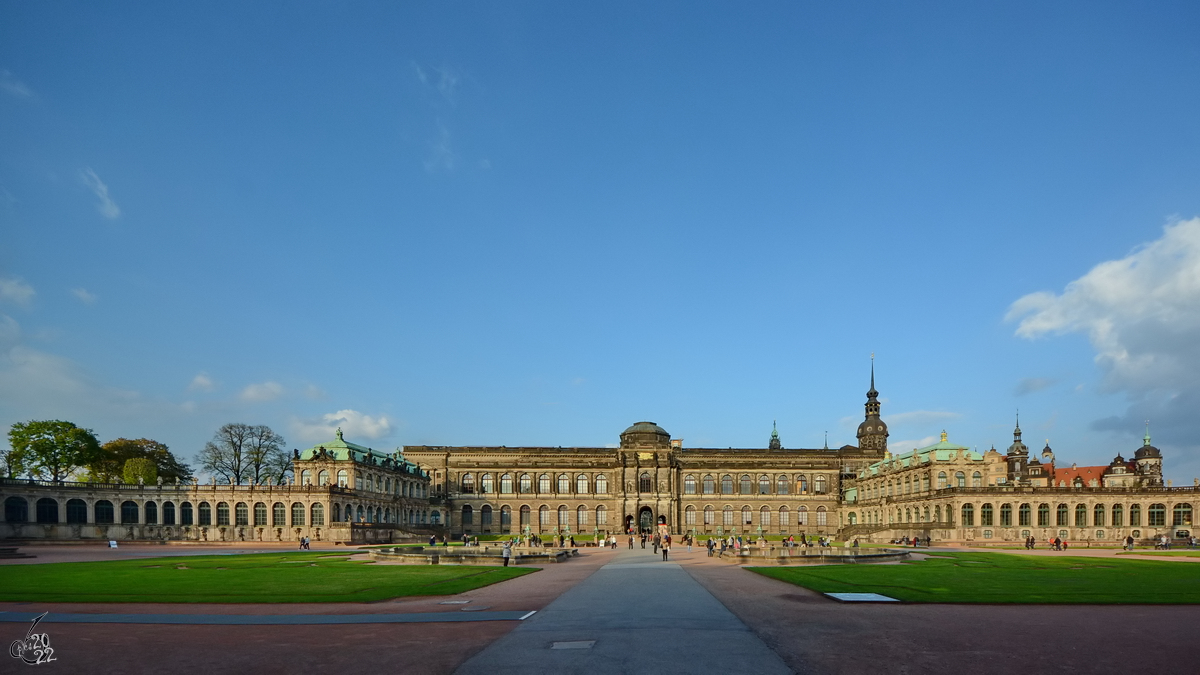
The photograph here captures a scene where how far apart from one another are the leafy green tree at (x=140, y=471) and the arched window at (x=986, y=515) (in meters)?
105

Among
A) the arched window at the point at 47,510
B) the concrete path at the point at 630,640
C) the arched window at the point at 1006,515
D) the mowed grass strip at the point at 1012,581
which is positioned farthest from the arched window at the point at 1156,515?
the arched window at the point at 47,510

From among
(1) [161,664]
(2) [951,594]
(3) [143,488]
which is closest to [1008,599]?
(2) [951,594]

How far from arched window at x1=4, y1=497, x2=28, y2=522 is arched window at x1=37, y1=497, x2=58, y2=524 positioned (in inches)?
43.4

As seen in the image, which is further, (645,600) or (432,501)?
(432,501)

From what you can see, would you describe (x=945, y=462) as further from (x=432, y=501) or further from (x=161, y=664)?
(x=161, y=664)

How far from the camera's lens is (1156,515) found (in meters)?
95.7

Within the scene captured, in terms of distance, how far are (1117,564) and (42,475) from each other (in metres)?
109

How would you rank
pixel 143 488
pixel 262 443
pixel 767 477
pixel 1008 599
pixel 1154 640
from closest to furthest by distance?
pixel 1154 640 → pixel 1008 599 → pixel 143 488 → pixel 262 443 → pixel 767 477

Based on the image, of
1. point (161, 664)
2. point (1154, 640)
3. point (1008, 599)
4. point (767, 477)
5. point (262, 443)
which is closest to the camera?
point (161, 664)

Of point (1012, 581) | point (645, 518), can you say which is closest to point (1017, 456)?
point (645, 518)

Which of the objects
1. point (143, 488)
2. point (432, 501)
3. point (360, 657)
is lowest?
point (432, 501)

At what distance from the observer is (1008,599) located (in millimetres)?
26375

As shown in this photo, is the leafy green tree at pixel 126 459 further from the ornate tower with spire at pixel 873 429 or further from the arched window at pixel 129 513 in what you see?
the ornate tower with spire at pixel 873 429

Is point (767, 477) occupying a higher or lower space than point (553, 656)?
lower
